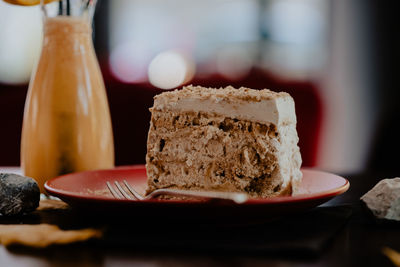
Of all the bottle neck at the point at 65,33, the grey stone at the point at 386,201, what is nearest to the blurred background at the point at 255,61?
the bottle neck at the point at 65,33

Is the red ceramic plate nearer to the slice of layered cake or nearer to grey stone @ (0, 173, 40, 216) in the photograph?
grey stone @ (0, 173, 40, 216)

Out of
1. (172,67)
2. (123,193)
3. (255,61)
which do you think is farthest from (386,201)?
(172,67)

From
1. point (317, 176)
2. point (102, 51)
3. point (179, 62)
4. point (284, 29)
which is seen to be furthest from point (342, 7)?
point (317, 176)

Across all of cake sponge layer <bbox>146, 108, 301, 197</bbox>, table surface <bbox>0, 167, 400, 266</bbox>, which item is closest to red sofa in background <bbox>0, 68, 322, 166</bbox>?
cake sponge layer <bbox>146, 108, 301, 197</bbox>

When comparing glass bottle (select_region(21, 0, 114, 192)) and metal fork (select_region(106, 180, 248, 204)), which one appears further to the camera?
glass bottle (select_region(21, 0, 114, 192))

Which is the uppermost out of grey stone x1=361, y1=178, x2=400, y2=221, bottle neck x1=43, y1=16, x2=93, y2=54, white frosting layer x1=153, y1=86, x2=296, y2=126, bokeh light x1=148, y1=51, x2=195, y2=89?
bottle neck x1=43, y1=16, x2=93, y2=54

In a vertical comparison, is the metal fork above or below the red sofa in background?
above

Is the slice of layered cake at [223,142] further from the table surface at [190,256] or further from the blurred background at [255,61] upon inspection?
the blurred background at [255,61]

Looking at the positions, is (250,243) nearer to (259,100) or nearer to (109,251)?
(109,251)
